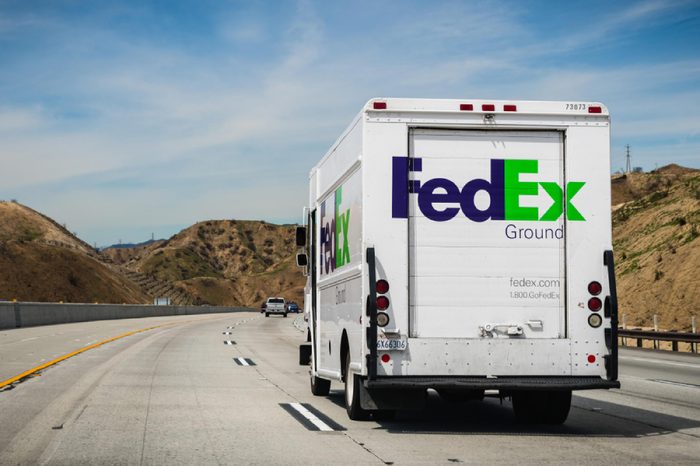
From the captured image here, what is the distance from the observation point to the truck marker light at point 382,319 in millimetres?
9891

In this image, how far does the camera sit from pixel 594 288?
1027 centimetres

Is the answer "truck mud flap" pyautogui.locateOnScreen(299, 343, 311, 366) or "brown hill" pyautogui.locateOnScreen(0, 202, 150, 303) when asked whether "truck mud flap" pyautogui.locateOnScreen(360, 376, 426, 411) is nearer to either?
"truck mud flap" pyautogui.locateOnScreen(299, 343, 311, 366)

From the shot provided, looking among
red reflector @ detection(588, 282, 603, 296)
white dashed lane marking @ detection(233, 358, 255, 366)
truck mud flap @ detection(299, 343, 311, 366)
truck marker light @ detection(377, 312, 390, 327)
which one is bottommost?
white dashed lane marking @ detection(233, 358, 255, 366)

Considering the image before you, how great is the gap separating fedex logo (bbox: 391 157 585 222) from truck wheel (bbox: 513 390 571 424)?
2.21 metres

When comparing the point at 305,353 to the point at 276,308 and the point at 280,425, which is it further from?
the point at 276,308

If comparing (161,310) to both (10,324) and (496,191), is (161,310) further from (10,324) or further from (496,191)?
(496,191)

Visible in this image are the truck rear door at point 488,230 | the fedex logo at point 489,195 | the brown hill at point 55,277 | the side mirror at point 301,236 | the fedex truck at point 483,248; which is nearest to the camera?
the fedex truck at point 483,248

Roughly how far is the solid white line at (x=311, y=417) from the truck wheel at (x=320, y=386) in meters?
1.09

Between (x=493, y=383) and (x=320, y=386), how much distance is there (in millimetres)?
4783

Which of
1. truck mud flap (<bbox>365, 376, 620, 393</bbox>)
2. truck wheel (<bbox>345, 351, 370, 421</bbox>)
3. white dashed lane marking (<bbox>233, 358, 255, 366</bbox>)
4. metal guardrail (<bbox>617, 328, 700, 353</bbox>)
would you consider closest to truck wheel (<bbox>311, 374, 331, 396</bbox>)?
truck wheel (<bbox>345, 351, 370, 421</bbox>)

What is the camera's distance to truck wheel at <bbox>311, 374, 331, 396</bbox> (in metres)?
14.1

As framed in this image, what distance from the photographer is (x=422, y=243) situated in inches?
403

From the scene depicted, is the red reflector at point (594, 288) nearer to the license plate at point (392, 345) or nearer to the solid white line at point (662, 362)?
the license plate at point (392, 345)

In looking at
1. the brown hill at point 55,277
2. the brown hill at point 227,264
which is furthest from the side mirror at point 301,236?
the brown hill at point 227,264
